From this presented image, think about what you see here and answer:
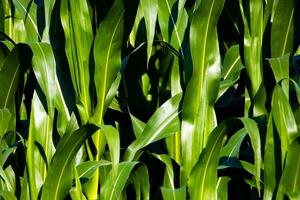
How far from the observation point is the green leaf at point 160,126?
1.46m

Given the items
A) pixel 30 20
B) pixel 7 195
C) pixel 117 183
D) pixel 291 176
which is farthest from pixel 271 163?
pixel 30 20

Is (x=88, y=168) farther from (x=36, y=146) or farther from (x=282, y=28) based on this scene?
(x=282, y=28)

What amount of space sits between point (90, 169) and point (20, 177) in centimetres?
25

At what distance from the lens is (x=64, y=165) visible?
1443 millimetres

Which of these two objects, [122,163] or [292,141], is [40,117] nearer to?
[122,163]

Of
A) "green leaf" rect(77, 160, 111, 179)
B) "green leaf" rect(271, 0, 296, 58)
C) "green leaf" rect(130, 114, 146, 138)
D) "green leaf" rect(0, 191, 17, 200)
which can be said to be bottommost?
"green leaf" rect(0, 191, 17, 200)

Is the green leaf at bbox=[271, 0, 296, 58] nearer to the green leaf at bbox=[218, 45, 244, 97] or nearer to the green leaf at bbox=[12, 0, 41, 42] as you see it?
the green leaf at bbox=[218, 45, 244, 97]

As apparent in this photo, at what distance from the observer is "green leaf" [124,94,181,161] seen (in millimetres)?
1459

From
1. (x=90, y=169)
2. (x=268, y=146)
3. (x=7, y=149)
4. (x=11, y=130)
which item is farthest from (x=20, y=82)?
(x=268, y=146)

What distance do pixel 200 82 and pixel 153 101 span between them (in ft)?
→ 0.85

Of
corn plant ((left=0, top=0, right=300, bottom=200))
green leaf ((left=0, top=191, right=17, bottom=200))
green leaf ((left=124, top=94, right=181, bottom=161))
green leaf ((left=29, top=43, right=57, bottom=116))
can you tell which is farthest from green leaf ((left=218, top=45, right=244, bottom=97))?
green leaf ((left=0, top=191, right=17, bottom=200))

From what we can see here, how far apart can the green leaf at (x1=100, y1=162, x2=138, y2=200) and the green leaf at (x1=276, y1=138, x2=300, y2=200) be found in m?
0.29

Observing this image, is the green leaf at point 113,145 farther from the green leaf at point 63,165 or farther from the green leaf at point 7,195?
the green leaf at point 7,195

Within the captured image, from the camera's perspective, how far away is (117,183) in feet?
4.71
